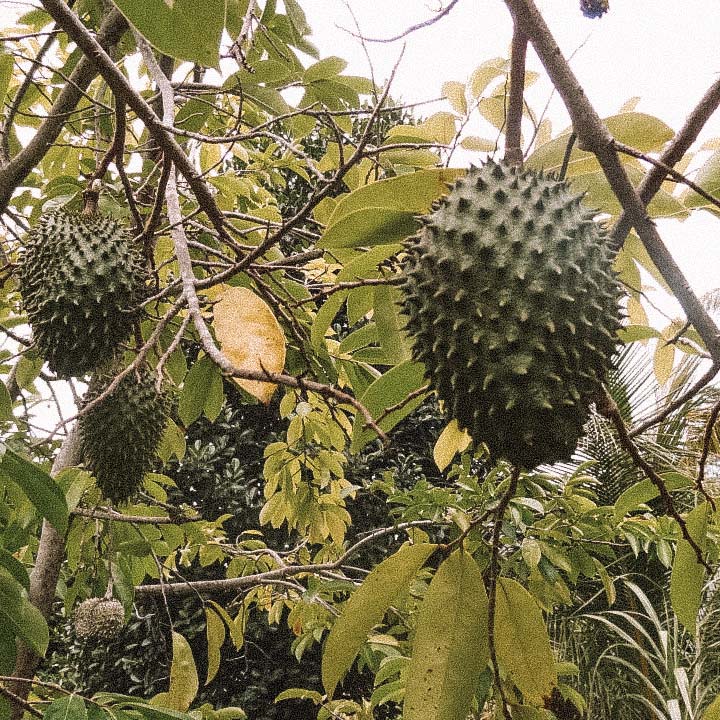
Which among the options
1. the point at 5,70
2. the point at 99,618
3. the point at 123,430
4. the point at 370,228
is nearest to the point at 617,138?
the point at 370,228

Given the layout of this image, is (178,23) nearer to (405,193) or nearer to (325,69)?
(405,193)

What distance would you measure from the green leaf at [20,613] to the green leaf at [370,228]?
1021 millimetres

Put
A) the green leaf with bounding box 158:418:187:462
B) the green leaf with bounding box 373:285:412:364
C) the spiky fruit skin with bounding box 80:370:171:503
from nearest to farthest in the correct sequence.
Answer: the green leaf with bounding box 373:285:412:364 < the spiky fruit skin with bounding box 80:370:171:503 < the green leaf with bounding box 158:418:187:462

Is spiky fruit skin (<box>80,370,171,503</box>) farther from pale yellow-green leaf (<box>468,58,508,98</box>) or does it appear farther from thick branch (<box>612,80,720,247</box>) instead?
thick branch (<box>612,80,720,247</box>)

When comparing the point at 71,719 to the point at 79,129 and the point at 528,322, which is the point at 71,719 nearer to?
the point at 528,322

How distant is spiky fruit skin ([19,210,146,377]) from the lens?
1709mm

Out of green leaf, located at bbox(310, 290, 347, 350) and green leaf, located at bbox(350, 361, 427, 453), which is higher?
green leaf, located at bbox(310, 290, 347, 350)

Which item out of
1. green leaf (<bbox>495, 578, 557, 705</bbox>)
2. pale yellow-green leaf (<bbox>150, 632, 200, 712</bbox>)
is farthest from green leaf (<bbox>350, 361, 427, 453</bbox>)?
pale yellow-green leaf (<bbox>150, 632, 200, 712</bbox>)

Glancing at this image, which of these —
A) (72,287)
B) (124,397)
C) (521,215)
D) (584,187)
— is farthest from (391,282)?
(124,397)

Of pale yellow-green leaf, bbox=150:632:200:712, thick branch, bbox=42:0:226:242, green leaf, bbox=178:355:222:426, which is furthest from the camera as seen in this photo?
pale yellow-green leaf, bbox=150:632:200:712

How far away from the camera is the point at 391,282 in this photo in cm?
116

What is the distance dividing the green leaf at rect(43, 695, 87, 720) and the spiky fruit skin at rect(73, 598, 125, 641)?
3.84 ft

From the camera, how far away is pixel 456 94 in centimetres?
167

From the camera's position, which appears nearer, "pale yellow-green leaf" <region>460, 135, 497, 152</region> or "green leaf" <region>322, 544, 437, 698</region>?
"green leaf" <region>322, 544, 437, 698</region>
